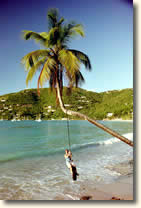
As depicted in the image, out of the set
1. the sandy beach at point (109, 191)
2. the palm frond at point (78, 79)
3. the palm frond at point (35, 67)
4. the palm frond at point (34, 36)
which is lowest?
the sandy beach at point (109, 191)

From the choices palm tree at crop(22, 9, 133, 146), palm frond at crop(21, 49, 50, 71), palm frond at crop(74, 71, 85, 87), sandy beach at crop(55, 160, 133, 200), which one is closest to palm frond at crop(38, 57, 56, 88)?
palm tree at crop(22, 9, 133, 146)

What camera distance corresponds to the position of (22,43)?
4141mm

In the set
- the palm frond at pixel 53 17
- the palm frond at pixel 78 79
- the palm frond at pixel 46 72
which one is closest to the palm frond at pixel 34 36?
the palm frond at pixel 53 17

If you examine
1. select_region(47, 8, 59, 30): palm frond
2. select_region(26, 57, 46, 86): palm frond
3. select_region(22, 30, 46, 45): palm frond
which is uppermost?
select_region(47, 8, 59, 30): palm frond

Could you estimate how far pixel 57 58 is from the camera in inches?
99.7

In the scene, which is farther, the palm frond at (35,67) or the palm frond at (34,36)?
the palm frond at (34,36)

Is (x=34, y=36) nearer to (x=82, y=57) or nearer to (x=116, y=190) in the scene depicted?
(x=82, y=57)

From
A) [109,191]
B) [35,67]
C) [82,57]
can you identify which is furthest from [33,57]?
[109,191]

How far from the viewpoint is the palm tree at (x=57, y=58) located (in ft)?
7.77

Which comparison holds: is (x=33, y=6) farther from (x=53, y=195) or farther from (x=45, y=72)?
(x=53, y=195)

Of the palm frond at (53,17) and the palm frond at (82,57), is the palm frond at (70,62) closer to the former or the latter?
the palm frond at (82,57)

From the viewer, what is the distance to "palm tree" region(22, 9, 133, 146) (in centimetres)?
237

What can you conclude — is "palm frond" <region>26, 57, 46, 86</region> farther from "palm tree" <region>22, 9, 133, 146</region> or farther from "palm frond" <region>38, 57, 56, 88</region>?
"palm frond" <region>38, 57, 56, 88</region>

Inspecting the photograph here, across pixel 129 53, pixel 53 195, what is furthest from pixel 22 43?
pixel 53 195
